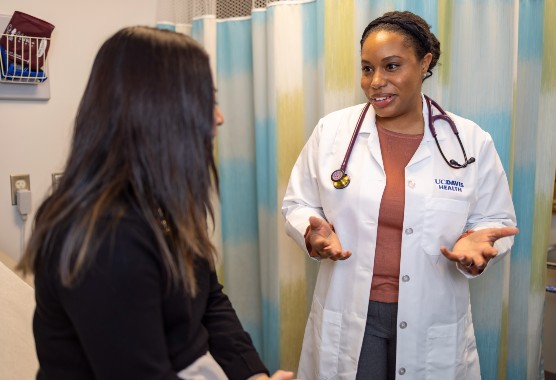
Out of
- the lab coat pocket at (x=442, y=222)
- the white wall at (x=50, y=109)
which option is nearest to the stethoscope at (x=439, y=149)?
the lab coat pocket at (x=442, y=222)

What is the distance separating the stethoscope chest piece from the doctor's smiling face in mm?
214

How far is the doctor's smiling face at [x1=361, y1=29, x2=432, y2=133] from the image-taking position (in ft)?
4.67

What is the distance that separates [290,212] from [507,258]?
767mm

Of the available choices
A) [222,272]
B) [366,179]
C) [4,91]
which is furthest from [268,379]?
[4,91]

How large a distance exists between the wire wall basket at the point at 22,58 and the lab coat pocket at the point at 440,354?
1.62 metres

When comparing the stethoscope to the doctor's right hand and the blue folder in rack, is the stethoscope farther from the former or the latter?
the blue folder in rack

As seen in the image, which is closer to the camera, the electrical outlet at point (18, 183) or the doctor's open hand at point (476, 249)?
the doctor's open hand at point (476, 249)

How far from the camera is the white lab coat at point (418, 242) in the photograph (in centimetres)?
137

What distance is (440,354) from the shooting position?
1.39 m

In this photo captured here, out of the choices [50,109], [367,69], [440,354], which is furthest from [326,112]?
[50,109]

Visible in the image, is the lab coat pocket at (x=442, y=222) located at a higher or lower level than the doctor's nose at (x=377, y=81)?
lower

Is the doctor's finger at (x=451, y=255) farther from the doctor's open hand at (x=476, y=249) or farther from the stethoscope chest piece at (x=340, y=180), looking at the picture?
the stethoscope chest piece at (x=340, y=180)

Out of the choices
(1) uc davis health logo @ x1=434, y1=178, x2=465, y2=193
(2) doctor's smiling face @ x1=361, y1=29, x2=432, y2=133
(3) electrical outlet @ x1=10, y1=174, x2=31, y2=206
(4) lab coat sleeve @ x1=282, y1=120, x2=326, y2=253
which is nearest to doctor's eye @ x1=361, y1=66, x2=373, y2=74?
(2) doctor's smiling face @ x1=361, y1=29, x2=432, y2=133

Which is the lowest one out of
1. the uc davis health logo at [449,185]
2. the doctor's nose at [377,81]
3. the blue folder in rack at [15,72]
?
the uc davis health logo at [449,185]
